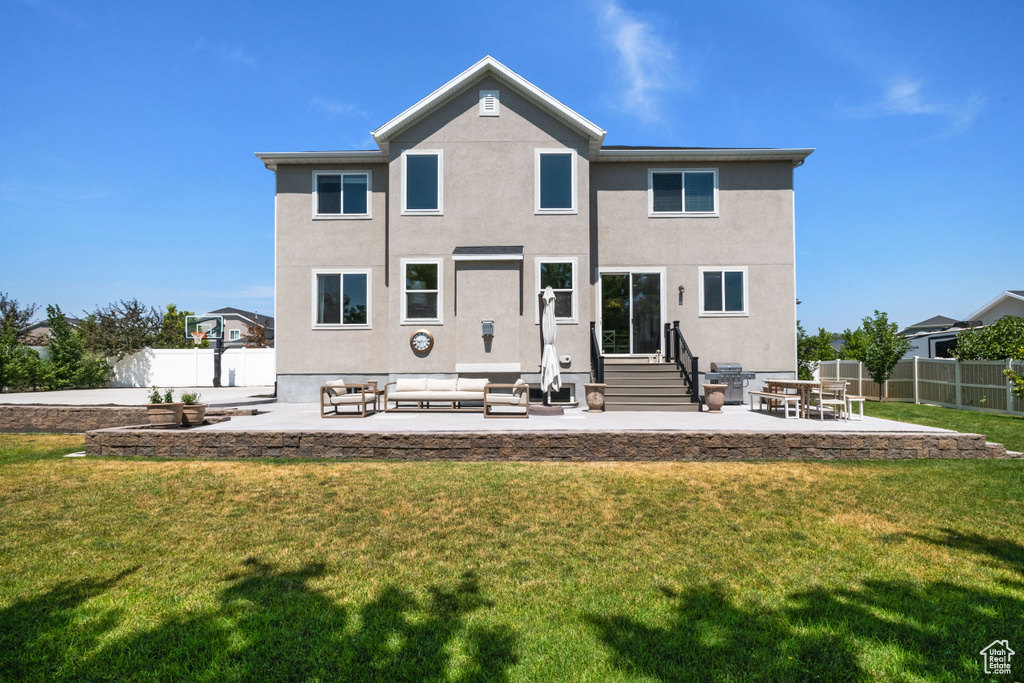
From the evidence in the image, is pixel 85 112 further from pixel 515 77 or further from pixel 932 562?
pixel 932 562

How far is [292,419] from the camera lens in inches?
406

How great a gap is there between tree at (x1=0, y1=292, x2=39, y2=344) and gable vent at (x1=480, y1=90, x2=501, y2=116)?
79.6 ft

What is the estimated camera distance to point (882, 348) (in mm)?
18766

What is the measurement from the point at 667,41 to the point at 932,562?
41.9 ft

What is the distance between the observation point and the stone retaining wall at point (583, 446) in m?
7.78

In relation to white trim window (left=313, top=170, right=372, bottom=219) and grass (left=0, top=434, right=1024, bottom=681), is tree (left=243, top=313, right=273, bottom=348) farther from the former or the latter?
grass (left=0, top=434, right=1024, bottom=681)

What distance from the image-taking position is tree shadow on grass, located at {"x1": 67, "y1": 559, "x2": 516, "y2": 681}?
257 cm

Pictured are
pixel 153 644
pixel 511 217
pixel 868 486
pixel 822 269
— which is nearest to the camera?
pixel 153 644

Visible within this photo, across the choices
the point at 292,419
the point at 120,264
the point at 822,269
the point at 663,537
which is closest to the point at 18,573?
the point at 663,537

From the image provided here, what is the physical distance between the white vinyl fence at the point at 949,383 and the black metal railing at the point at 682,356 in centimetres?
859

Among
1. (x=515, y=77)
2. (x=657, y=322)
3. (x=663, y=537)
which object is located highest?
(x=515, y=77)

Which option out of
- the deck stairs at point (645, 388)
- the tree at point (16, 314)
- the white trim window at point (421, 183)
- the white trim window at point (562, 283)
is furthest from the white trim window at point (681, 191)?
the tree at point (16, 314)

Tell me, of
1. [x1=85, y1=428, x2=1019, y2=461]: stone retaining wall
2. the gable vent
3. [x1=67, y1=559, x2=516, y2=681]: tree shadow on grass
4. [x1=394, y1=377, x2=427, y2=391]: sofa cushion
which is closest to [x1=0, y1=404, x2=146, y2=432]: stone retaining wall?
[x1=85, y1=428, x2=1019, y2=461]: stone retaining wall

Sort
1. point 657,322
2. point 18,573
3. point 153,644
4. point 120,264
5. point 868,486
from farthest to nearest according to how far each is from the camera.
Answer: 1. point 120,264
2. point 657,322
3. point 868,486
4. point 18,573
5. point 153,644
